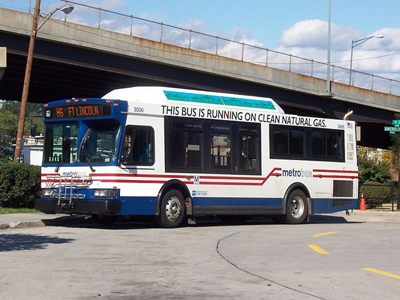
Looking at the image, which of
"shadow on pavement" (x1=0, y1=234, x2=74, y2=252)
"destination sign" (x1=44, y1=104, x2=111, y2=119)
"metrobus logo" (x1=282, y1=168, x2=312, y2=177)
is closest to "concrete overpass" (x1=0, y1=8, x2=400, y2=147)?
"destination sign" (x1=44, y1=104, x2=111, y2=119)

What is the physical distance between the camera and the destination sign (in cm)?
1686

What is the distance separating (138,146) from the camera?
1716 centimetres

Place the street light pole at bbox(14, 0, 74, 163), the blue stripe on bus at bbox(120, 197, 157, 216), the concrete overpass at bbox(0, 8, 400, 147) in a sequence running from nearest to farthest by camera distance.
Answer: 1. the blue stripe on bus at bbox(120, 197, 157, 216)
2. the street light pole at bbox(14, 0, 74, 163)
3. the concrete overpass at bbox(0, 8, 400, 147)

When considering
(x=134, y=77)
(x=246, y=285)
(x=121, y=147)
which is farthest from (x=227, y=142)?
(x=134, y=77)

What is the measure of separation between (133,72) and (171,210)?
16.8 m

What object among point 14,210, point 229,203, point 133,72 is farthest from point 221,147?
point 133,72

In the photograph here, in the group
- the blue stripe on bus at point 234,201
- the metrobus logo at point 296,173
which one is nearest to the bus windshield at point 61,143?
the blue stripe on bus at point 234,201

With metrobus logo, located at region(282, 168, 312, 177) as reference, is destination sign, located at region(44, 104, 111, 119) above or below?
above

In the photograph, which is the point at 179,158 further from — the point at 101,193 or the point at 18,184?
the point at 18,184

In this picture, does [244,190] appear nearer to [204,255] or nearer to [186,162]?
[186,162]

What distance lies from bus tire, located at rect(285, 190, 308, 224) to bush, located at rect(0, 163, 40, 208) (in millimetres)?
8010

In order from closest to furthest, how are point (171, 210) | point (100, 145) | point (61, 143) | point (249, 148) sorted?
1. point (100, 145)
2. point (61, 143)
3. point (171, 210)
4. point (249, 148)

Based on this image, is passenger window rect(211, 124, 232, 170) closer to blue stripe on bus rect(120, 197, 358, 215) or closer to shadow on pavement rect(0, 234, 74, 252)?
blue stripe on bus rect(120, 197, 358, 215)

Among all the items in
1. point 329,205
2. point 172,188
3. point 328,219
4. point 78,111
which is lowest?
point 328,219
